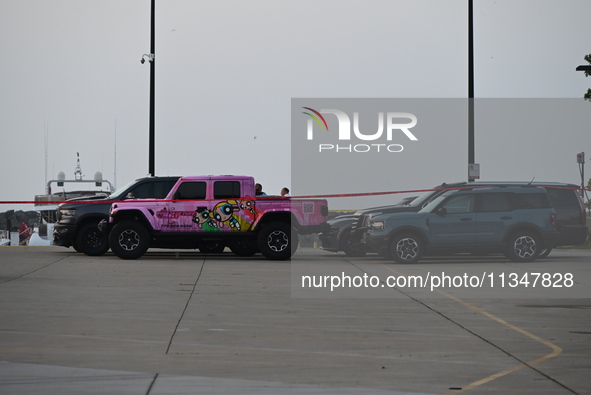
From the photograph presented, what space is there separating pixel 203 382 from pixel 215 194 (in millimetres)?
14786

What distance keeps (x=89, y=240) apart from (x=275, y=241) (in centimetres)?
494

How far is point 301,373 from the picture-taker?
8.25m

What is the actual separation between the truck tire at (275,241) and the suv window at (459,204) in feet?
11.8

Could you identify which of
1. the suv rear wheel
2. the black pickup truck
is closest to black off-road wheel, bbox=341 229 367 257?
the suv rear wheel

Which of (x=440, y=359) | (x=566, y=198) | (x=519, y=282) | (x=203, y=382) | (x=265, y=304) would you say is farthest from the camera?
(x=566, y=198)

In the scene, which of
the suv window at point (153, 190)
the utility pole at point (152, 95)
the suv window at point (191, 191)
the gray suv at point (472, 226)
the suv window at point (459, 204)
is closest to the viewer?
the gray suv at point (472, 226)

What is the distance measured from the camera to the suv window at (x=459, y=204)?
21734mm

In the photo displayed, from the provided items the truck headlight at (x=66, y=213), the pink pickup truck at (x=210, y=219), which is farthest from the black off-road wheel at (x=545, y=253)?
the truck headlight at (x=66, y=213)

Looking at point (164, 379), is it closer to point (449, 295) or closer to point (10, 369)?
point (10, 369)

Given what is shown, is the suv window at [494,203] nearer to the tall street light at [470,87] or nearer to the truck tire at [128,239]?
the tall street light at [470,87]

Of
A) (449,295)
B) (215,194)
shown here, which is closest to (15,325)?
(449,295)

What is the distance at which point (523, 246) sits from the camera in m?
21.9

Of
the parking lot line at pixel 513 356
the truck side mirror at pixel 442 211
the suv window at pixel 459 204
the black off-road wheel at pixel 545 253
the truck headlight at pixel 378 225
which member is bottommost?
the parking lot line at pixel 513 356

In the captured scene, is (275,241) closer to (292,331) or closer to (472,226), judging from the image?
(472,226)
